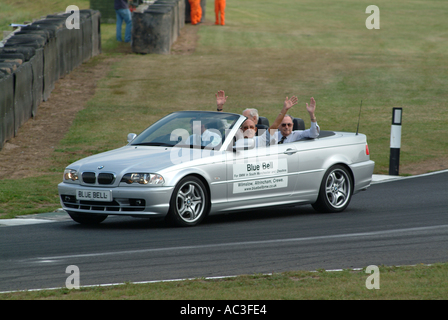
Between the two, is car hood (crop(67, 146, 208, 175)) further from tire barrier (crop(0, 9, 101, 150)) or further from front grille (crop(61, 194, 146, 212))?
tire barrier (crop(0, 9, 101, 150))

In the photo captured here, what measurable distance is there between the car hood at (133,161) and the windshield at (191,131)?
0.86 feet

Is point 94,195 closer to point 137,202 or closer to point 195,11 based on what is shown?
point 137,202

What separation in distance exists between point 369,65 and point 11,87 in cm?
1594

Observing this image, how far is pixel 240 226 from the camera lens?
9.50 metres

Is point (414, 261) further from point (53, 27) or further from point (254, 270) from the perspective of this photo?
point (53, 27)

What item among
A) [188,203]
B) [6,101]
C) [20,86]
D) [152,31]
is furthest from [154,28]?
[188,203]

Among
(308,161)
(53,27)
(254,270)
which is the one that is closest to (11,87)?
(53,27)

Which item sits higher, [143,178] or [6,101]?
[6,101]

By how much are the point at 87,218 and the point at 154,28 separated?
19481mm

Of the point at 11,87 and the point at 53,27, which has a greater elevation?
the point at 53,27

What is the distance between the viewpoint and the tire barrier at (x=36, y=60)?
1612 centimetres

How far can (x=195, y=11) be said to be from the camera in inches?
1496

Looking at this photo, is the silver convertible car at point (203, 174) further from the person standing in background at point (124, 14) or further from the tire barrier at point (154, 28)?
the person standing in background at point (124, 14)

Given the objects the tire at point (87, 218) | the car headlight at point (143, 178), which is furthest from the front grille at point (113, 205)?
the tire at point (87, 218)
